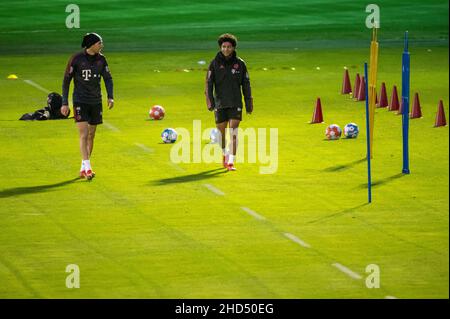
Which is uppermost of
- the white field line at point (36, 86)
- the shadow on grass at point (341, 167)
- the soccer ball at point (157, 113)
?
the white field line at point (36, 86)

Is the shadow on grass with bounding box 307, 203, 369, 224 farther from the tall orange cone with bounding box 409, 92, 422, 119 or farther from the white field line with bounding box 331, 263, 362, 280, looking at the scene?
the tall orange cone with bounding box 409, 92, 422, 119

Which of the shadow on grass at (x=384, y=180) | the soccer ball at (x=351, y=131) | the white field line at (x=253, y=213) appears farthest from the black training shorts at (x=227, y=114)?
the soccer ball at (x=351, y=131)

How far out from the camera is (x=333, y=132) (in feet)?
92.4

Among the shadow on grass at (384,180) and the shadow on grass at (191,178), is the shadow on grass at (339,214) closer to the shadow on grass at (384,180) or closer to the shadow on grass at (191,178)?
the shadow on grass at (384,180)

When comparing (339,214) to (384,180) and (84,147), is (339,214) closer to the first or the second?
(384,180)

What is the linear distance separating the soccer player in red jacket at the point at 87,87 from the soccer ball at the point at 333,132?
567cm

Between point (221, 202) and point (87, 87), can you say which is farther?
point (87, 87)

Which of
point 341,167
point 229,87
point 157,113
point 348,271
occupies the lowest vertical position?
point 348,271

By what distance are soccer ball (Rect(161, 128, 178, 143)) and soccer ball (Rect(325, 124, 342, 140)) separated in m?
2.99

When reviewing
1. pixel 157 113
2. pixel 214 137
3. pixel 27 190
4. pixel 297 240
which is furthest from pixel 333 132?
pixel 297 240

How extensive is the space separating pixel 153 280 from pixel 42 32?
4465cm

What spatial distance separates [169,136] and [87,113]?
394cm

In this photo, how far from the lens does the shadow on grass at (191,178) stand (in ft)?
76.9

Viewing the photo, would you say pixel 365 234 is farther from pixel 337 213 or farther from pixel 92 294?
pixel 92 294
